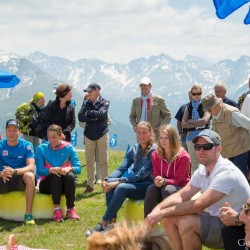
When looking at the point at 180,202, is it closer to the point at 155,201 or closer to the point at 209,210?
the point at 209,210

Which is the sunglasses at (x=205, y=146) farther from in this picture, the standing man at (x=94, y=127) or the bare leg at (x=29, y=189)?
the standing man at (x=94, y=127)

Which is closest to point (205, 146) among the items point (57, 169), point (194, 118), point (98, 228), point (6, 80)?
point (98, 228)

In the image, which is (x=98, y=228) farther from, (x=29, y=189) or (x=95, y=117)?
(x=95, y=117)

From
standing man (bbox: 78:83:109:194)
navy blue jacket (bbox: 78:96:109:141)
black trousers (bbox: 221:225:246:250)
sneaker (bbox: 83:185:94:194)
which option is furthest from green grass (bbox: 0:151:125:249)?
black trousers (bbox: 221:225:246:250)

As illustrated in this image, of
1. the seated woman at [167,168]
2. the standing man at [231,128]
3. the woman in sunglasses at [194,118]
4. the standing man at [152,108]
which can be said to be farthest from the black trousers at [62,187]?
the woman in sunglasses at [194,118]

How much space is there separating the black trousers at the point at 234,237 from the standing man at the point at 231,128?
297 centimetres

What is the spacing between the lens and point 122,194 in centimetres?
699

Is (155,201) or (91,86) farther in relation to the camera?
(91,86)

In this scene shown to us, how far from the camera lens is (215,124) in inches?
294

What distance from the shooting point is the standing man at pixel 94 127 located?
31.2ft

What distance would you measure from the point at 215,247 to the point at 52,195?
134 inches

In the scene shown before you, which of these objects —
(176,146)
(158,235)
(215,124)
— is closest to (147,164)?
(176,146)

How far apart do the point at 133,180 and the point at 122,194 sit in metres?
0.32

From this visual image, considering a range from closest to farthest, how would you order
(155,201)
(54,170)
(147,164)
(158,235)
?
(158,235) → (155,201) → (147,164) → (54,170)
